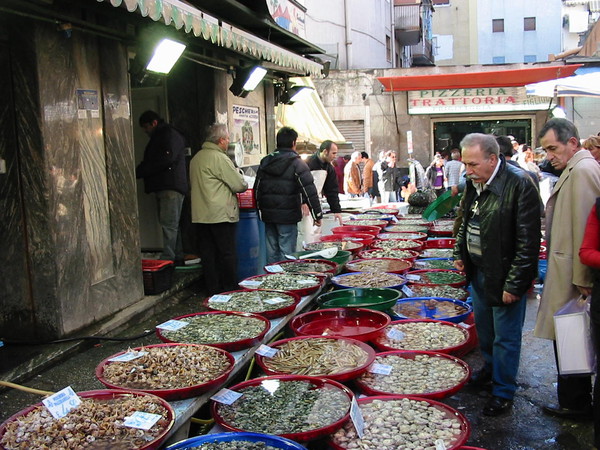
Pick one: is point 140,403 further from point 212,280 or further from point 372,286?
point 212,280

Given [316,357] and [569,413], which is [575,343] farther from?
[316,357]

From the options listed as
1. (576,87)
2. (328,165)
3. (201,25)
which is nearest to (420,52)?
(576,87)

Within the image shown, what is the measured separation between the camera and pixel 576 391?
3.80 metres

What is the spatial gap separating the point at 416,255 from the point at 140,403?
13.8 ft

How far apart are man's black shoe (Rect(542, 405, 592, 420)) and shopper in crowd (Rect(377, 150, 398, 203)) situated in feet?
43.5

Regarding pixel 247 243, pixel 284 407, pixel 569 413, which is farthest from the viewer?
pixel 247 243

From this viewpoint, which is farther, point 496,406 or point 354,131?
point 354,131

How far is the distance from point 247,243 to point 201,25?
9.45 ft

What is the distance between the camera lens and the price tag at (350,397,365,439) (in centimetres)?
272

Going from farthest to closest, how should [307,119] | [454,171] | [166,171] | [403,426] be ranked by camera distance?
[454,171] < [307,119] < [166,171] < [403,426]

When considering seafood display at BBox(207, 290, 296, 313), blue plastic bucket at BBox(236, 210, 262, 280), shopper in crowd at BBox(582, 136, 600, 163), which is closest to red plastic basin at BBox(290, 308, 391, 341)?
seafood display at BBox(207, 290, 296, 313)

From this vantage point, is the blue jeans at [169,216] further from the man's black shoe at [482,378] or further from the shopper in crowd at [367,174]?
the shopper in crowd at [367,174]

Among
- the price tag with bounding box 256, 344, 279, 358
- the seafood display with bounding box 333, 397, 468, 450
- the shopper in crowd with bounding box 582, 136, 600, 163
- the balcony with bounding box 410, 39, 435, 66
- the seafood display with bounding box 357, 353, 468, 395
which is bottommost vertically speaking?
the seafood display with bounding box 333, 397, 468, 450

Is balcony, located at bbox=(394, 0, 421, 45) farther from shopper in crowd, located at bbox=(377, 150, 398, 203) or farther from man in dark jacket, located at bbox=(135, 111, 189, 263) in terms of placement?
man in dark jacket, located at bbox=(135, 111, 189, 263)
